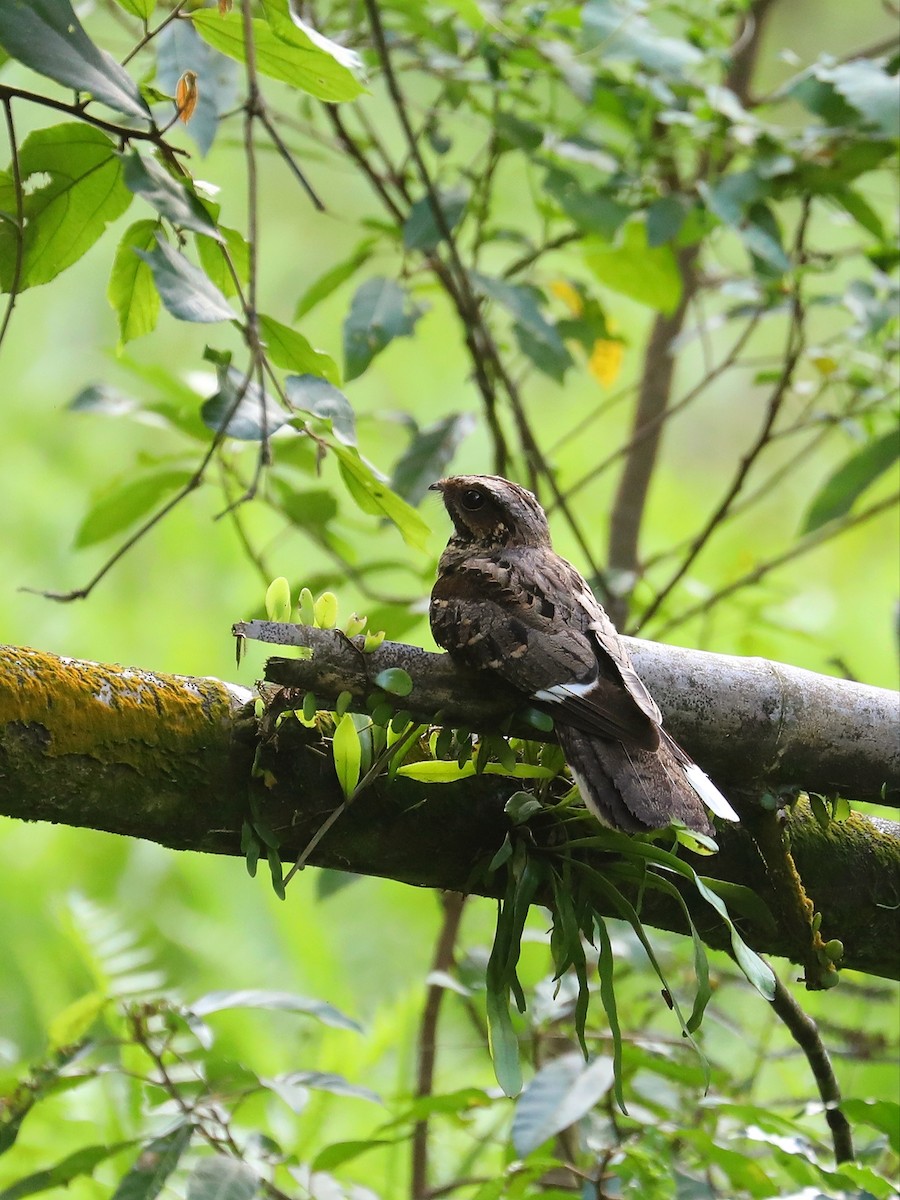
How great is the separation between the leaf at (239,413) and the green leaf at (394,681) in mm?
292

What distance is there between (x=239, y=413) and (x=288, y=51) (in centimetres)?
36

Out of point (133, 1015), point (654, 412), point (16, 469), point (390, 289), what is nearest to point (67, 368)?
point (16, 469)

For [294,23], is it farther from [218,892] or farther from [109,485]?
[218,892]

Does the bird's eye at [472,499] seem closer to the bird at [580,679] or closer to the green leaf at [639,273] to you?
the bird at [580,679]

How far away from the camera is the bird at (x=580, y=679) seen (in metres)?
1.09

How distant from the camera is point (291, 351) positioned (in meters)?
1.26

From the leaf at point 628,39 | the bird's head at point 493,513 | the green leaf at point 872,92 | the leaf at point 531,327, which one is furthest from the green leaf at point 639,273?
the bird's head at point 493,513

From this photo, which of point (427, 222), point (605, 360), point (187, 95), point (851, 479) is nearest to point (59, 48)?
point (187, 95)

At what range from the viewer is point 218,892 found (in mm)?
4070

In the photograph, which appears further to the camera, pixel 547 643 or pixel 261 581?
pixel 261 581

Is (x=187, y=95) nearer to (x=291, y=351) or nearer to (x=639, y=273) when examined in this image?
(x=291, y=351)

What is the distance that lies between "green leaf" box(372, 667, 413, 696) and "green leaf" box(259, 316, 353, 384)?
0.39 metres

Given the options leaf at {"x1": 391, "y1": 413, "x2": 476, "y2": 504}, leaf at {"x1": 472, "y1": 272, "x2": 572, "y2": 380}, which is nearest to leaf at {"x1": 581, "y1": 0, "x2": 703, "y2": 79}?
leaf at {"x1": 472, "y1": 272, "x2": 572, "y2": 380}

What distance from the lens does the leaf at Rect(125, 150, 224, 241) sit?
102cm
